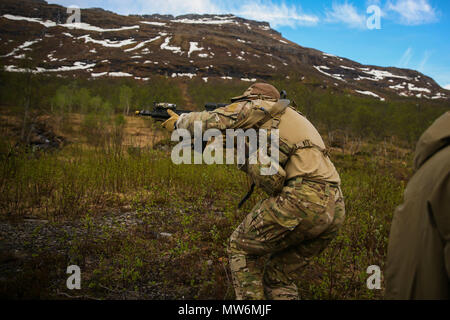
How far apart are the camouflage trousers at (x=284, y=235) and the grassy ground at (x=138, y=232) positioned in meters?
0.47

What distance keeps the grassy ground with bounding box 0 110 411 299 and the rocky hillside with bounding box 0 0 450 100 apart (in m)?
59.4

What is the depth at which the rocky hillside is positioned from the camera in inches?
2650

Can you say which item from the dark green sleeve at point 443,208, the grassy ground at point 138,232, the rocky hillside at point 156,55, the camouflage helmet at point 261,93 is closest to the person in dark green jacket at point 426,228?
the dark green sleeve at point 443,208

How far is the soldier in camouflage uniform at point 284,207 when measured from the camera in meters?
1.81

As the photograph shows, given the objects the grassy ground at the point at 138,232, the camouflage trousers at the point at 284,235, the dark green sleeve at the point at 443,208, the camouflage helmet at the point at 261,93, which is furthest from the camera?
the grassy ground at the point at 138,232

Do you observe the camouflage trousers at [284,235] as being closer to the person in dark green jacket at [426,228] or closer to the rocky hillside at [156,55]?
the person in dark green jacket at [426,228]

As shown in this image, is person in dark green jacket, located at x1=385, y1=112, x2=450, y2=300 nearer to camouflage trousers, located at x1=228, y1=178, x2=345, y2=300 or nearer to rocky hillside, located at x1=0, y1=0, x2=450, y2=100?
camouflage trousers, located at x1=228, y1=178, x2=345, y2=300

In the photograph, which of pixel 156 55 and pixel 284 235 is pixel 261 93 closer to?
pixel 284 235

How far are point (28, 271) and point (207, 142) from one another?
2156mm

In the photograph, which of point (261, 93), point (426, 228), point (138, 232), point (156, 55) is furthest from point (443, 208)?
point (156, 55)

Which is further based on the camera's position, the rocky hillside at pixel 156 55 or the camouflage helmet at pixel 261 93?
the rocky hillside at pixel 156 55

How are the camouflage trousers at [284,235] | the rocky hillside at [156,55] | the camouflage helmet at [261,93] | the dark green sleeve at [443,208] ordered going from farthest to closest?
the rocky hillside at [156,55], the camouflage helmet at [261,93], the camouflage trousers at [284,235], the dark green sleeve at [443,208]

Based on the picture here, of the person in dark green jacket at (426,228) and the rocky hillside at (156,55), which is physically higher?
the rocky hillside at (156,55)
